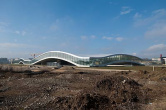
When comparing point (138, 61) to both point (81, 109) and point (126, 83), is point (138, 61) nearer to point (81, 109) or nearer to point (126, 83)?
point (126, 83)

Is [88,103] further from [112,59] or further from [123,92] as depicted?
[112,59]

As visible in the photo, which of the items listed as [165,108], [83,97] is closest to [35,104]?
[83,97]

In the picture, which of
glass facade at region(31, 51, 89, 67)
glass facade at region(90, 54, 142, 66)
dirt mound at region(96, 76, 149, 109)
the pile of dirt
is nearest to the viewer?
the pile of dirt

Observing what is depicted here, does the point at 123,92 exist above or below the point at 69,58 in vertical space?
below

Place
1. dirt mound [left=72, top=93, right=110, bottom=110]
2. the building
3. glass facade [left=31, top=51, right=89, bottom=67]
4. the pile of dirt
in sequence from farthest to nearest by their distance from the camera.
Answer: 1. glass facade [left=31, top=51, right=89, bottom=67]
2. the building
3. the pile of dirt
4. dirt mound [left=72, top=93, right=110, bottom=110]

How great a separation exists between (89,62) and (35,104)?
44754 mm

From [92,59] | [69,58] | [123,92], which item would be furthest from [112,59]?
[123,92]

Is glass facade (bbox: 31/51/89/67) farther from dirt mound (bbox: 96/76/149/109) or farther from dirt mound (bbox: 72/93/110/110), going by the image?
dirt mound (bbox: 72/93/110/110)

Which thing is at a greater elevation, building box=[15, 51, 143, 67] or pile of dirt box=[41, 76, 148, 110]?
building box=[15, 51, 143, 67]

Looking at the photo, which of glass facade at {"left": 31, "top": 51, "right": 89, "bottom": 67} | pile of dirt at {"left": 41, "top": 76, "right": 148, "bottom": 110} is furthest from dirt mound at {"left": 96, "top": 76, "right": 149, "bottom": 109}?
glass facade at {"left": 31, "top": 51, "right": 89, "bottom": 67}

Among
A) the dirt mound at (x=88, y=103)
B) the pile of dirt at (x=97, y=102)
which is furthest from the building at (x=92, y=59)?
the dirt mound at (x=88, y=103)

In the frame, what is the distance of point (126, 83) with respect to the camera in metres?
16.0

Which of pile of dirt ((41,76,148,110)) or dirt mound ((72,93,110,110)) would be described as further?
pile of dirt ((41,76,148,110))

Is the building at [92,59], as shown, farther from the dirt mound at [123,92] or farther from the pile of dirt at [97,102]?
the pile of dirt at [97,102]
